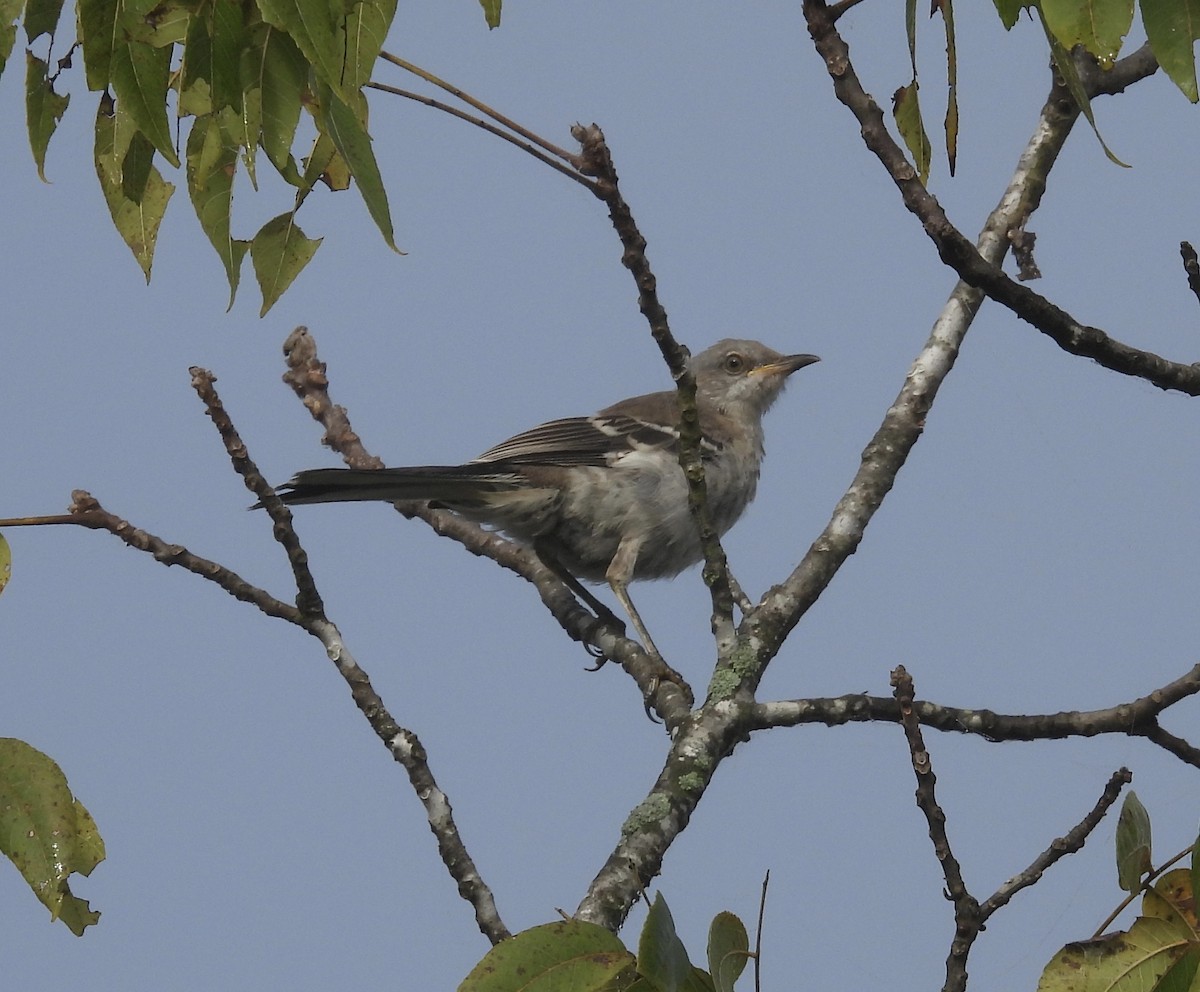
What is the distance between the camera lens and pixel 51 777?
10.0 feet

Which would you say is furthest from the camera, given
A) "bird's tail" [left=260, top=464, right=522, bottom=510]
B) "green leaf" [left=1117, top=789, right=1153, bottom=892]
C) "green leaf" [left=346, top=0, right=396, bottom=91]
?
"bird's tail" [left=260, top=464, right=522, bottom=510]

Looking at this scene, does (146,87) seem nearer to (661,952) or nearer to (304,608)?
(661,952)

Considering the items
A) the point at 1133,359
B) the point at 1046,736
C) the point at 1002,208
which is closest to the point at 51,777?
the point at 1046,736

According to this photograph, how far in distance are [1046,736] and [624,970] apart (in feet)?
6.75

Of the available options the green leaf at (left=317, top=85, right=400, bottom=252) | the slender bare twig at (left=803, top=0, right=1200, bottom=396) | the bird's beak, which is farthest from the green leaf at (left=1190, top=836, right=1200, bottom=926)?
the bird's beak

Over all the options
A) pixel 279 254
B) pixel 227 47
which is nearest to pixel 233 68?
pixel 227 47

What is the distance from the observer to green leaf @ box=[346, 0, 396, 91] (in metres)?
2.55

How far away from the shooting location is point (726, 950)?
8.40 ft

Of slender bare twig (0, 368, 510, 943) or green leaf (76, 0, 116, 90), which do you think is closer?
green leaf (76, 0, 116, 90)

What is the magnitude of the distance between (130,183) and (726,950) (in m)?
2.11

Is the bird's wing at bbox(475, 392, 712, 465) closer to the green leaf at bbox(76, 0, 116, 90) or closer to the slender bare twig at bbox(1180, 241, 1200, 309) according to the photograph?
the slender bare twig at bbox(1180, 241, 1200, 309)

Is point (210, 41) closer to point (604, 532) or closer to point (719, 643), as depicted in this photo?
point (719, 643)

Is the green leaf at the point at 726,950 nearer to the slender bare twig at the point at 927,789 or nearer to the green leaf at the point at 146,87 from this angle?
the slender bare twig at the point at 927,789

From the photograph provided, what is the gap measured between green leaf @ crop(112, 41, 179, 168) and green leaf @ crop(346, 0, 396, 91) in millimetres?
372
